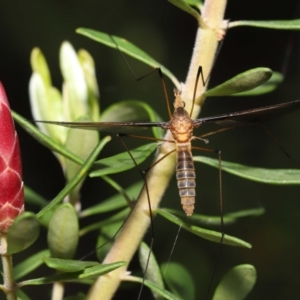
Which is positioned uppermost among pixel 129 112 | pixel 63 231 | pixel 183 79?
pixel 183 79

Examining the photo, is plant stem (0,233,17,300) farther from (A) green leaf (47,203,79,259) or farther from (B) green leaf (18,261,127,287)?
(A) green leaf (47,203,79,259)

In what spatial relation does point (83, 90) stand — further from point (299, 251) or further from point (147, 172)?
point (299, 251)

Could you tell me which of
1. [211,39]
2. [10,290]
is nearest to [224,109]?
[211,39]

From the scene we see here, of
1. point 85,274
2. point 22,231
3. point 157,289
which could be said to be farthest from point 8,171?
point 157,289

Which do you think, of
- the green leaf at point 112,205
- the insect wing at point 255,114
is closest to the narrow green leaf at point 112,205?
the green leaf at point 112,205

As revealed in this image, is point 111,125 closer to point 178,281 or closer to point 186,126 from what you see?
point 186,126

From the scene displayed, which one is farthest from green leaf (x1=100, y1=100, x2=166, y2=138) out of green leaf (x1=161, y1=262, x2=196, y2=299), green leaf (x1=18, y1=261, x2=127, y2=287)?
green leaf (x1=18, y1=261, x2=127, y2=287)
